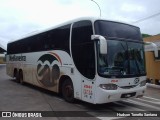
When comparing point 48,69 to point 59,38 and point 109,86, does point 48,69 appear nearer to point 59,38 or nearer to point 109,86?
point 59,38

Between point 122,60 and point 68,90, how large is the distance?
2826 millimetres

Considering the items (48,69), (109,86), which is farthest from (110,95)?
(48,69)

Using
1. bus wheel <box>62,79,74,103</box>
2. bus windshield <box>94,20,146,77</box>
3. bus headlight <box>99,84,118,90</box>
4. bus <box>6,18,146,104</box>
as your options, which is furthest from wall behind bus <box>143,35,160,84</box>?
bus headlight <box>99,84,118,90</box>

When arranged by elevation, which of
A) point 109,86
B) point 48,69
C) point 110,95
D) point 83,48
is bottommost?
point 110,95

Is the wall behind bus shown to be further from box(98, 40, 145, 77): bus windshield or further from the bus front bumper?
the bus front bumper

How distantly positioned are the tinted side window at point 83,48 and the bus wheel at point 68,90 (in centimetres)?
113

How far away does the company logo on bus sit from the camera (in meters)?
12.2

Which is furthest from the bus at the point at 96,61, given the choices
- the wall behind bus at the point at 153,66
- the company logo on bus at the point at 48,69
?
the wall behind bus at the point at 153,66

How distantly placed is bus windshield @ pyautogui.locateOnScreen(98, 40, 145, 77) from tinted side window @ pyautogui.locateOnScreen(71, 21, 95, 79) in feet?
1.49

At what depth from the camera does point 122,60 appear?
31.1 feet

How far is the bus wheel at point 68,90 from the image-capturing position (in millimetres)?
10883

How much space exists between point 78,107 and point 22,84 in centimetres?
928

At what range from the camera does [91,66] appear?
9.29 m

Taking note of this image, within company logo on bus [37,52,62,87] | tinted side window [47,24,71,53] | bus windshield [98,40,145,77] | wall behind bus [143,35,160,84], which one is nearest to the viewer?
bus windshield [98,40,145,77]
